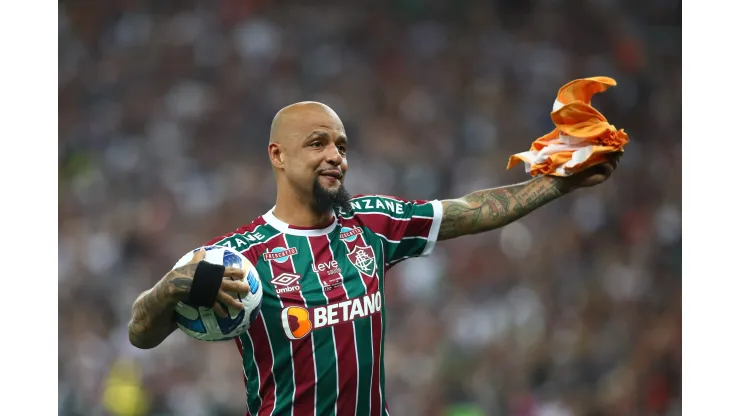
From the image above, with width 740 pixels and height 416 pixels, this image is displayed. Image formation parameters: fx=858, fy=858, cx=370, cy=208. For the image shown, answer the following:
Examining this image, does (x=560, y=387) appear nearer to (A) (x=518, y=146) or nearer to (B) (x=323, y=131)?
(A) (x=518, y=146)

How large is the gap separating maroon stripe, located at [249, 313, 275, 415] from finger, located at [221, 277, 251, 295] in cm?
38

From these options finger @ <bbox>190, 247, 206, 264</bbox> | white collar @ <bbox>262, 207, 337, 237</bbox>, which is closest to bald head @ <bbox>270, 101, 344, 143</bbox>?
white collar @ <bbox>262, 207, 337, 237</bbox>

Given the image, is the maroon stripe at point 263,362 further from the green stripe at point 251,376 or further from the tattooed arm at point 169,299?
the tattooed arm at point 169,299

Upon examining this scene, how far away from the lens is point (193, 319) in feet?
10.1

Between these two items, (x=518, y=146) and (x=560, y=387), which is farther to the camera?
(x=518, y=146)

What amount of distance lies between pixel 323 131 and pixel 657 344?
493 centimetres

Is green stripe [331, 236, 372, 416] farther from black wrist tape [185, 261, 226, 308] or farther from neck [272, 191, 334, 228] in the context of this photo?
black wrist tape [185, 261, 226, 308]

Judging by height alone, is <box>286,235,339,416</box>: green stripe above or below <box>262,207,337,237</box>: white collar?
below

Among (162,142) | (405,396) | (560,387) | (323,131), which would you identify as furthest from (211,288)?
(162,142)

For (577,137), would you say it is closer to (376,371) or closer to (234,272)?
(376,371)

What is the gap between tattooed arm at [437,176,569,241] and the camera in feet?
12.3

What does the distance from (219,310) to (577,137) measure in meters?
1.74

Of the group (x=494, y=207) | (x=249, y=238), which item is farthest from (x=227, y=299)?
(x=494, y=207)

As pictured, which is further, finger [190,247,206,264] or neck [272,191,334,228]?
neck [272,191,334,228]
